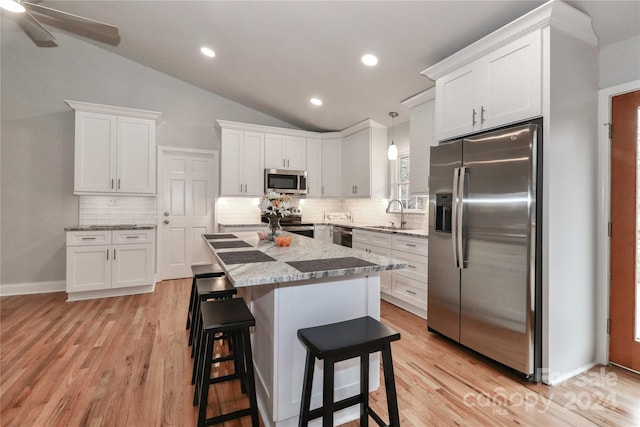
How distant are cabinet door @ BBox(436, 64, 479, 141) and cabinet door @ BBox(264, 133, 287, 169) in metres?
3.05

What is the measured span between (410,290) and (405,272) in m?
0.20

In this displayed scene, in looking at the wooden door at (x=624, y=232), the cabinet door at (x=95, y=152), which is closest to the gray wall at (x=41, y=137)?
the cabinet door at (x=95, y=152)

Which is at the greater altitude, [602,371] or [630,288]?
[630,288]

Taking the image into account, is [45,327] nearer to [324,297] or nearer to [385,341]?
[324,297]

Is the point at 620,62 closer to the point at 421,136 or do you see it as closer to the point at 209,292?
the point at 421,136

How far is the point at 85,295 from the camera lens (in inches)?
160

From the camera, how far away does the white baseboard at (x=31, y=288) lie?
14.0 ft

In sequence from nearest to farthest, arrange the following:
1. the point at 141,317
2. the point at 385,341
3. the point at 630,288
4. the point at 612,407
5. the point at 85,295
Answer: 1. the point at 385,341
2. the point at 612,407
3. the point at 630,288
4. the point at 141,317
5. the point at 85,295

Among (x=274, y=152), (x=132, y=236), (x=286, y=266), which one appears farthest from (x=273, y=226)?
(x=274, y=152)

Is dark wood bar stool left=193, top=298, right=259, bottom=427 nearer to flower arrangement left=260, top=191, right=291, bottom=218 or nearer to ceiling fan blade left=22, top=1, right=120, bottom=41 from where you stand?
flower arrangement left=260, top=191, right=291, bottom=218

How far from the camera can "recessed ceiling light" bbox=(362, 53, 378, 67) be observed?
3248 millimetres

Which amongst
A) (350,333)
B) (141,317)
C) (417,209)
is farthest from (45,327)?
(417,209)

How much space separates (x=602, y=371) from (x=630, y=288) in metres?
0.65

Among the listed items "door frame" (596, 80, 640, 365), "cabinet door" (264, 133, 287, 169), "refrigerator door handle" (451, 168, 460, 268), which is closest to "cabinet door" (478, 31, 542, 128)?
"refrigerator door handle" (451, 168, 460, 268)
